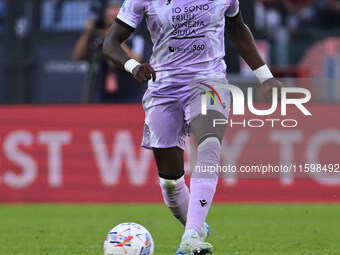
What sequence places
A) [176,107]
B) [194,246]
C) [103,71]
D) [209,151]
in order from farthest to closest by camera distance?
[103,71], [176,107], [209,151], [194,246]

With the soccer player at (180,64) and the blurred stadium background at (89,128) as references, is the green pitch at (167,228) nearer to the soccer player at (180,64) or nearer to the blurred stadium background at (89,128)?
the blurred stadium background at (89,128)

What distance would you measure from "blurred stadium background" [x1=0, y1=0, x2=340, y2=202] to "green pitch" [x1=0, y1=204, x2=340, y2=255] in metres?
0.39

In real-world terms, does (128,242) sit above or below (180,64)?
below

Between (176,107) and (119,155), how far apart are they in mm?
6323

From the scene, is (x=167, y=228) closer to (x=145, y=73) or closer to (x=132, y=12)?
(x=132, y=12)

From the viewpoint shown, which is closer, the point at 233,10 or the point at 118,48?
the point at 118,48

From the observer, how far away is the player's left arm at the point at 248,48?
277 inches

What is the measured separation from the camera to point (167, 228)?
9.92 m

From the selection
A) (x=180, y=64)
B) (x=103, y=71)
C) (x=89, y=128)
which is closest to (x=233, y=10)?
(x=180, y=64)

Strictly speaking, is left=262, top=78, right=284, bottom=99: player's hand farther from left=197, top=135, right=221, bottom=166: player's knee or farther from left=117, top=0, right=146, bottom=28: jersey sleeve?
left=117, top=0, right=146, bottom=28: jersey sleeve

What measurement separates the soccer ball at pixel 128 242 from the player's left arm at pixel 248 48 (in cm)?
157

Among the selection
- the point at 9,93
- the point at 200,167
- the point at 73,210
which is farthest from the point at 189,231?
the point at 9,93

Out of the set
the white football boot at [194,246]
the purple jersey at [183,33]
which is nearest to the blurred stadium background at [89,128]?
the purple jersey at [183,33]

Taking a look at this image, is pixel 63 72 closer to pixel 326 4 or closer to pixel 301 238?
pixel 326 4
